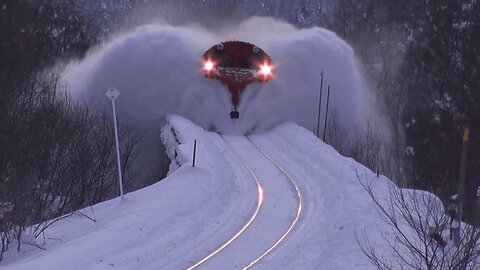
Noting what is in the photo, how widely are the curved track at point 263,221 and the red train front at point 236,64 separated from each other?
6516mm

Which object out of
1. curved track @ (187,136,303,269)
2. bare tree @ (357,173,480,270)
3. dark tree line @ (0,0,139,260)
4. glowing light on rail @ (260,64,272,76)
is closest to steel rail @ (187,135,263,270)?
curved track @ (187,136,303,269)

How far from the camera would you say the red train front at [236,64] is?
1023 inches

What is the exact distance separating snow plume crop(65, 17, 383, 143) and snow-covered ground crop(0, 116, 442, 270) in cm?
710

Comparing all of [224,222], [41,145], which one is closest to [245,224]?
[224,222]

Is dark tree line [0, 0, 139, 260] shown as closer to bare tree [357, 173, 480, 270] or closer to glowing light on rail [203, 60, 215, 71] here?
glowing light on rail [203, 60, 215, 71]

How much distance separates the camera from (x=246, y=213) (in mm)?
13945

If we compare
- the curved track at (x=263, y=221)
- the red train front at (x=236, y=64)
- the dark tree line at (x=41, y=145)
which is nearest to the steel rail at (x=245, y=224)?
the curved track at (x=263, y=221)

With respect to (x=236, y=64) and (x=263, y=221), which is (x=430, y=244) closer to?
(x=263, y=221)

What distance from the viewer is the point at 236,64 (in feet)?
87.1

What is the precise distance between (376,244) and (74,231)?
6.21 m

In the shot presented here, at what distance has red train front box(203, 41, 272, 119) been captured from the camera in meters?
26.0

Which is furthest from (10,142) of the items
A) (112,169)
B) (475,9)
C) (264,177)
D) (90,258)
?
(475,9)

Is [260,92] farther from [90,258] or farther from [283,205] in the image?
[90,258]

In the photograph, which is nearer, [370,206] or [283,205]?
[370,206]
